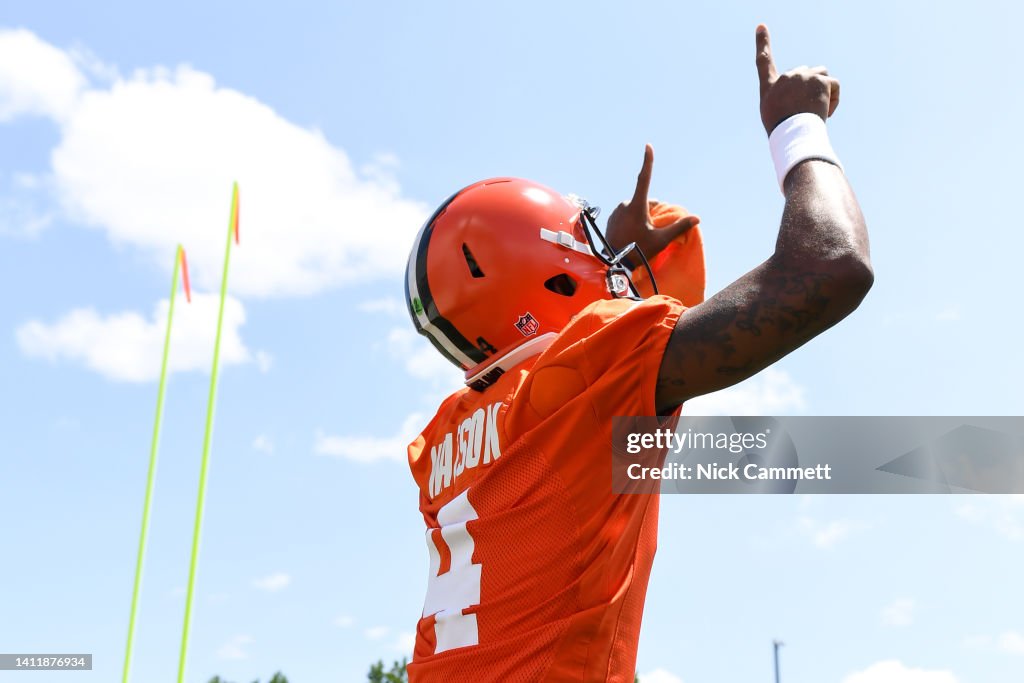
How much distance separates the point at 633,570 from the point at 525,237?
0.99 m

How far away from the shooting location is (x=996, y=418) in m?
2.55

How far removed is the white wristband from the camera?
1.98m

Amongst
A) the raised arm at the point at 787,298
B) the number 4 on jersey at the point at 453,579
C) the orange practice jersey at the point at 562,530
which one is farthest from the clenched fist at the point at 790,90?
the number 4 on jersey at the point at 453,579

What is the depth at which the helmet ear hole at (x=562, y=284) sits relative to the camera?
2.68 metres

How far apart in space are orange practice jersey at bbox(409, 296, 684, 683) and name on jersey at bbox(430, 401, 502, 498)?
1 centimetres

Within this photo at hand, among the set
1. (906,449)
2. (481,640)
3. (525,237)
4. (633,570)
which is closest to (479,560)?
(481,640)

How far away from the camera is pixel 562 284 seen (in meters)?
2.70

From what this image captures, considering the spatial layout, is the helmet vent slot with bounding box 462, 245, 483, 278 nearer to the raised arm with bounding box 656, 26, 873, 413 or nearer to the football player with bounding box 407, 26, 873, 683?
the football player with bounding box 407, 26, 873, 683

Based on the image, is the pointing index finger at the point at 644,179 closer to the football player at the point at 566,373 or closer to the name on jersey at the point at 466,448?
the football player at the point at 566,373

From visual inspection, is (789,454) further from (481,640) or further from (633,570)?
(481,640)

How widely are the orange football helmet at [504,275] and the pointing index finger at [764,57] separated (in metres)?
0.67

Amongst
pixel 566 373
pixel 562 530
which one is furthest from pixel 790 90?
pixel 562 530

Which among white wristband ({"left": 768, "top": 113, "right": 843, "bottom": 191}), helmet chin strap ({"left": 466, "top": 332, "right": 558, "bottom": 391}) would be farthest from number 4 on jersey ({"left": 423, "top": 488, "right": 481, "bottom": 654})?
white wristband ({"left": 768, "top": 113, "right": 843, "bottom": 191})

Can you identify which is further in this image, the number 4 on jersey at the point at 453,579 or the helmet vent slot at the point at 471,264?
the helmet vent slot at the point at 471,264
